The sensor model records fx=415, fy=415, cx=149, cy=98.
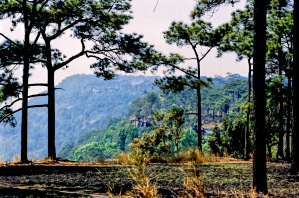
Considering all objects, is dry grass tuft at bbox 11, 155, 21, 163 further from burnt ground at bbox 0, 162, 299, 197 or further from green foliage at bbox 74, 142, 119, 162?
green foliage at bbox 74, 142, 119, 162

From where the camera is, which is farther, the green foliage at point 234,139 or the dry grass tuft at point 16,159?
the green foliage at point 234,139

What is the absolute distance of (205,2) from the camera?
10234mm

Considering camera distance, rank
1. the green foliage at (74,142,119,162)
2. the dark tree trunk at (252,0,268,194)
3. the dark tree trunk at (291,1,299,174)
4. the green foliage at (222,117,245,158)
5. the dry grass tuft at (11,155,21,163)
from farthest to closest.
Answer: the green foliage at (74,142,119,162) → the green foliage at (222,117,245,158) → the dry grass tuft at (11,155,21,163) → the dark tree trunk at (291,1,299,174) → the dark tree trunk at (252,0,268,194)

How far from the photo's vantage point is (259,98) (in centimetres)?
815

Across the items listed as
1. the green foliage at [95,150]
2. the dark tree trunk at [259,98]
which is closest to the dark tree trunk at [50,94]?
the dark tree trunk at [259,98]

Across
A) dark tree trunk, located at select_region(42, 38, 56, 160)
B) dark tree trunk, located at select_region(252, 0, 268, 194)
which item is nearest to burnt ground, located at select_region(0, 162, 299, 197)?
dark tree trunk, located at select_region(252, 0, 268, 194)

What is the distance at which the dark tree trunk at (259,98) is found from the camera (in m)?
8.16

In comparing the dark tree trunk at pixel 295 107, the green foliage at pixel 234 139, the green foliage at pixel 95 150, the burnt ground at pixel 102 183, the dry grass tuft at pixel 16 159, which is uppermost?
the dark tree trunk at pixel 295 107

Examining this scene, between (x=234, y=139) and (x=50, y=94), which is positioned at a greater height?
(x=50, y=94)

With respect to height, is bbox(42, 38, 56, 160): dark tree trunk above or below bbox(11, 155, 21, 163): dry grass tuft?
above

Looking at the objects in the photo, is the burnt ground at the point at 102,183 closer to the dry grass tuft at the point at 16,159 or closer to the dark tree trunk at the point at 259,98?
the dark tree trunk at the point at 259,98

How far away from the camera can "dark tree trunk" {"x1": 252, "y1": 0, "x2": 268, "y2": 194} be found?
321 inches

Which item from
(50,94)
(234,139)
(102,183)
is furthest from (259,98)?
(234,139)

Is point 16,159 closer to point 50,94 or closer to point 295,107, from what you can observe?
point 50,94
